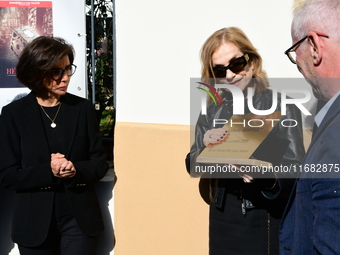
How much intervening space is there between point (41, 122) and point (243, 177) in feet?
4.45

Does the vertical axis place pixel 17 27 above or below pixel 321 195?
above

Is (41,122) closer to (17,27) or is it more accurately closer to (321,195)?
(17,27)

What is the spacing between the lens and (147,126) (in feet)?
10.1

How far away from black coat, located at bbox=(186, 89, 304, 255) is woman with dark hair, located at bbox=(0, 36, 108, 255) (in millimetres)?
839

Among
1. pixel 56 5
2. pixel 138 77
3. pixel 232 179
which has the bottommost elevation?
pixel 232 179

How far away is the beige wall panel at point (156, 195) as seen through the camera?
119 inches

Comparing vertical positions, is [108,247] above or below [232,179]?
below

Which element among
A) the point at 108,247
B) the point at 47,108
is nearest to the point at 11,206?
the point at 108,247

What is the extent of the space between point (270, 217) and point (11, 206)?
2.19 meters

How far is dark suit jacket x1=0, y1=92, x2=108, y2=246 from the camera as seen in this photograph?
7.86 feet

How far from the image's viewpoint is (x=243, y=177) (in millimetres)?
1900

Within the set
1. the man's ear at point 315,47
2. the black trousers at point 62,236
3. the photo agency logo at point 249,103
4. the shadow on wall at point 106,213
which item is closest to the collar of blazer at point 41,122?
the black trousers at point 62,236

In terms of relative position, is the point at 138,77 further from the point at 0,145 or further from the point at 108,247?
the point at 108,247

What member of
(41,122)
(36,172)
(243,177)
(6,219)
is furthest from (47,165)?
(243,177)
